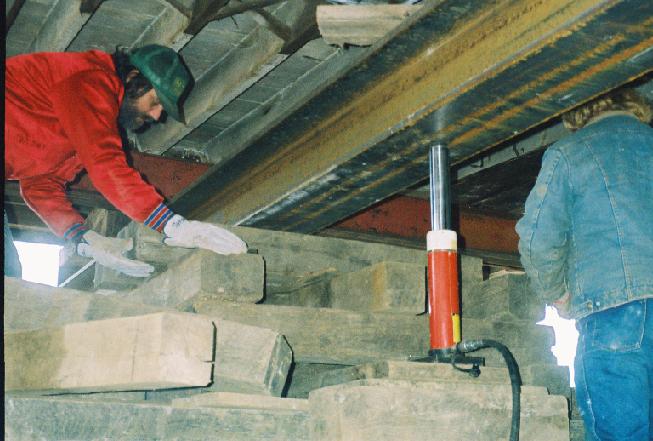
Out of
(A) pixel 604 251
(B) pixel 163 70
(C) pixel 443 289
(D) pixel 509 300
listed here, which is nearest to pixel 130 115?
(B) pixel 163 70

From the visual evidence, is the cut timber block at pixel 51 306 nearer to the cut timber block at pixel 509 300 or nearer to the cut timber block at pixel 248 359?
→ the cut timber block at pixel 248 359

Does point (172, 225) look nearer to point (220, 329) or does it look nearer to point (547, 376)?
point (220, 329)

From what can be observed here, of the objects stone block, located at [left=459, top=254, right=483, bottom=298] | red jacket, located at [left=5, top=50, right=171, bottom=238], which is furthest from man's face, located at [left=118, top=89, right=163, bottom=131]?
stone block, located at [left=459, top=254, right=483, bottom=298]

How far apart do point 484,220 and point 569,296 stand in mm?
2730

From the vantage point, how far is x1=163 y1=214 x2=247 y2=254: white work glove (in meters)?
3.59

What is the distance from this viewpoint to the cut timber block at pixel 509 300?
3.88 meters

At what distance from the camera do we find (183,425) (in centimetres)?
244

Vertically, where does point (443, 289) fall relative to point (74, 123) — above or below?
below

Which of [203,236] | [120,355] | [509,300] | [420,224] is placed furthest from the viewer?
[420,224]

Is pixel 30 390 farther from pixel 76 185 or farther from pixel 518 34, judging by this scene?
pixel 76 185

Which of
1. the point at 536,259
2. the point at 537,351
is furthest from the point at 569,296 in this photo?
the point at 537,351

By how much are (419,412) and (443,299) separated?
2.21 ft

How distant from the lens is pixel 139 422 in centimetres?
241

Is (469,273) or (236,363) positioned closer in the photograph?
(236,363)
